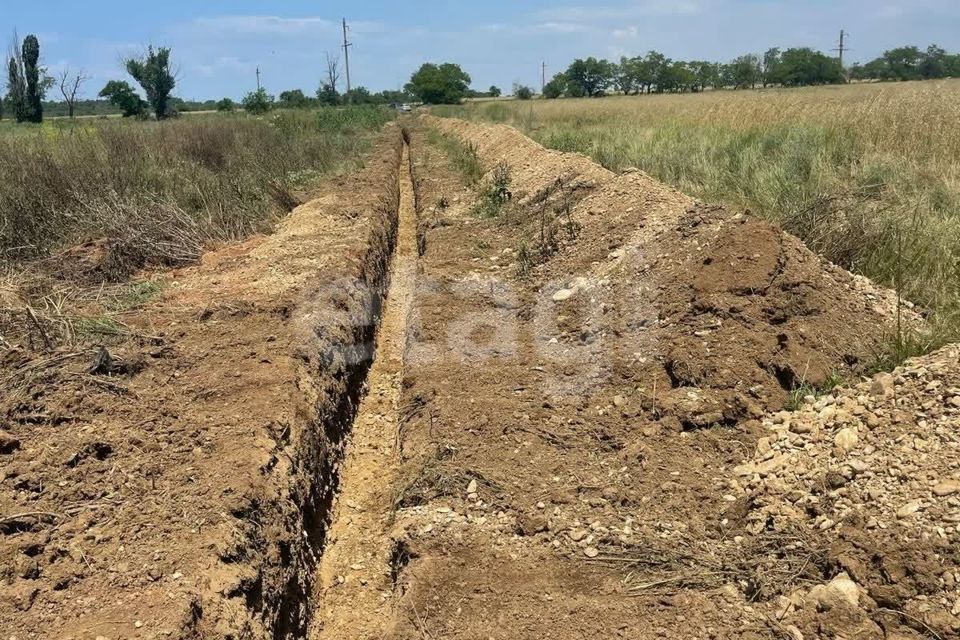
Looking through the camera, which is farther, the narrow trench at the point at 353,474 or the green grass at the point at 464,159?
the green grass at the point at 464,159

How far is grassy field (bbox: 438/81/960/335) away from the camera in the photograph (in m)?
4.94

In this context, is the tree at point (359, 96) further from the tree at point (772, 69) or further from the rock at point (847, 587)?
the rock at point (847, 587)

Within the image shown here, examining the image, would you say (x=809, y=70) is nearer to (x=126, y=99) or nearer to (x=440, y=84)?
(x=440, y=84)

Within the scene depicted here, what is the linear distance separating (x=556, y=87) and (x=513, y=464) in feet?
259

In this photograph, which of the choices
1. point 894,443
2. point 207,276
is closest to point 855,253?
point 894,443

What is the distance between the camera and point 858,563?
2.62m

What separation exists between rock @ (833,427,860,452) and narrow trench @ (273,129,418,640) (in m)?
2.44

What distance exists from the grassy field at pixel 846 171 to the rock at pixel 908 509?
1.58 metres

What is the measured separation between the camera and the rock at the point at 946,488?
2.68 m

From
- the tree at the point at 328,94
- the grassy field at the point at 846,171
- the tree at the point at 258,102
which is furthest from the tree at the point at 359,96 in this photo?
the grassy field at the point at 846,171

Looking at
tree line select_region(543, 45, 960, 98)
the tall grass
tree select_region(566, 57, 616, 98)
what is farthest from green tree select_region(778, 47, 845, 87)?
the tall grass

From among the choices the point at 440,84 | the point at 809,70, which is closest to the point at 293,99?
the point at 440,84

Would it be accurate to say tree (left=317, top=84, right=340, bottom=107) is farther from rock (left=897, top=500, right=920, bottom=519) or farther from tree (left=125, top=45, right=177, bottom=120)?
rock (left=897, top=500, right=920, bottom=519)

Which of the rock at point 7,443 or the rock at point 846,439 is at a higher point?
the rock at point 846,439
